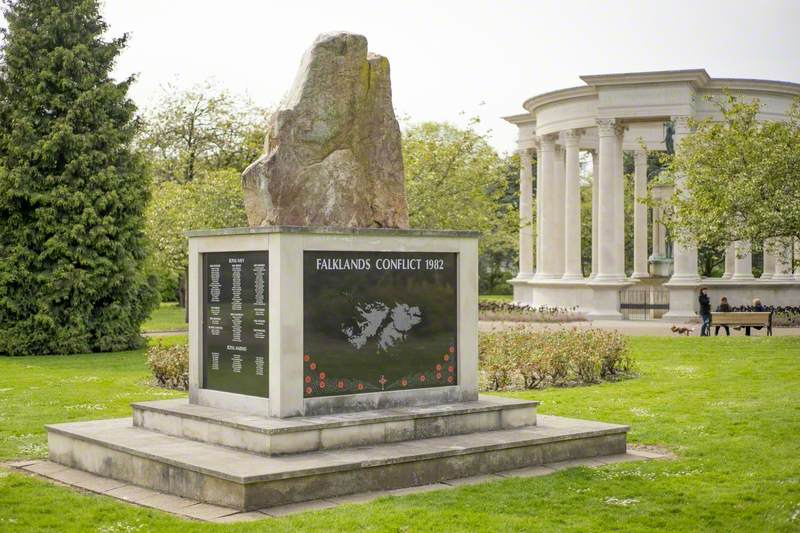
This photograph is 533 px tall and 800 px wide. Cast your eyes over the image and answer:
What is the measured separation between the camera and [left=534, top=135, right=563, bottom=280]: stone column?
49000mm

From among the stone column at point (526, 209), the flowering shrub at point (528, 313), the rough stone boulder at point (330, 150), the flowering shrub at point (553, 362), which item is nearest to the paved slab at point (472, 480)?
the rough stone boulder at point (330, 150)

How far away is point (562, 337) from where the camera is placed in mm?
23297

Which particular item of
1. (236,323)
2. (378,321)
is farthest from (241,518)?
(378,321)

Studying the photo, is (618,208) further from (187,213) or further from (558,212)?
(187,213)

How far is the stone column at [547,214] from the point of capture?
49.0 meters

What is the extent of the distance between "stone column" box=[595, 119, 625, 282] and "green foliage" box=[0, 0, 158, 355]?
2160 centimetres

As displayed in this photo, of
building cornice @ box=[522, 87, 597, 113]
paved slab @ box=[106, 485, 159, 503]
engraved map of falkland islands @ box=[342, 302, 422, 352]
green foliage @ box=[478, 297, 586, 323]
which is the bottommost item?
paved slab @ box=[106, 485, 159, 503]

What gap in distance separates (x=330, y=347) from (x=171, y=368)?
378 inches

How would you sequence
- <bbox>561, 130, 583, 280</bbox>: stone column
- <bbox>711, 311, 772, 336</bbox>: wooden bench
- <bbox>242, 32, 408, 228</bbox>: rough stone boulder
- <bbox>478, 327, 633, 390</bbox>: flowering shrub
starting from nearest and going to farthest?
<bbox>242, 32, 408, 228</bbox>: rough stone boulder < <bbox>478, 327, 633, 390</bbox>: flowering shrub < <bbox>711, 311, 772, 336</bbox>: wooden bench < <bbox>561, 130, 583, 280</bbox>: stone column

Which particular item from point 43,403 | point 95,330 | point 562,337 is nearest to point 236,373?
point 43,403

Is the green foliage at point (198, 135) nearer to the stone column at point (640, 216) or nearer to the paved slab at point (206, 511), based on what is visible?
the stone column at point (640, 216)

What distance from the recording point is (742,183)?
29359 mm

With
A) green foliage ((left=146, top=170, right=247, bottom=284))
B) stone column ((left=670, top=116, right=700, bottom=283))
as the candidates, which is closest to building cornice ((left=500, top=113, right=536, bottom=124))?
stone column ((left=670, top=116, right=700, bottom=283))

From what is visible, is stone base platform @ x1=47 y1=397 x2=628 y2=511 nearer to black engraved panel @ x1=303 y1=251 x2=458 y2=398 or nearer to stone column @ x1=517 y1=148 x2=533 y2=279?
black engraved panel @ x1=303 y1=251 x2=458 y2=398
